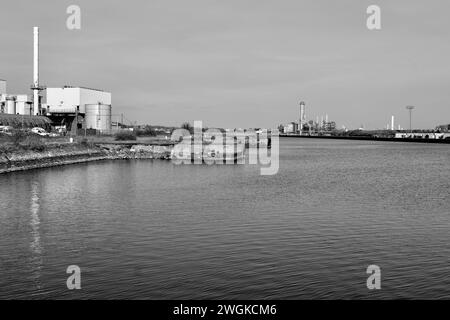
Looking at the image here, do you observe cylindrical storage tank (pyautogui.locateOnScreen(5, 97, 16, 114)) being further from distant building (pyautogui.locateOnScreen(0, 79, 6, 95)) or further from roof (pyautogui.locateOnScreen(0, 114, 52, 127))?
distant building (pyautogui.locateOnScreen(0, 79, 6, 95))

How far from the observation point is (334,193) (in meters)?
44.6

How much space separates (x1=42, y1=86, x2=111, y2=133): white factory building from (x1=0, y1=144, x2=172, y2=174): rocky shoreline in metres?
32.8

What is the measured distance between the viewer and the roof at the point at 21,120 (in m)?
106

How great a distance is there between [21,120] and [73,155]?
33.7m

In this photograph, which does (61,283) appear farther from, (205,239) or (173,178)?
(173,178)

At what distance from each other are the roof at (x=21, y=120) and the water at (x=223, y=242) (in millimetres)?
66459

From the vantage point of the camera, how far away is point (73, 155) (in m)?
83.2

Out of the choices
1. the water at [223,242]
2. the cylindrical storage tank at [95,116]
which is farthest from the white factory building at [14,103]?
the water at [223,242]

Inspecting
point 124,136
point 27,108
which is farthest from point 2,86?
point 124,136

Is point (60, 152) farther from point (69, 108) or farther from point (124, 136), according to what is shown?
point (69, 108)

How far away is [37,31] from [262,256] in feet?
362

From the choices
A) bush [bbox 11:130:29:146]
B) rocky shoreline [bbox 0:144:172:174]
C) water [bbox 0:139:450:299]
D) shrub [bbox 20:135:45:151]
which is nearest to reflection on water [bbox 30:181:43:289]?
water [bbox 0:139:450:299]

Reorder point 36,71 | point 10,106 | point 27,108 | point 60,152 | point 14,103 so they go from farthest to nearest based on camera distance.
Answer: point 27,108 < point 14,103 < point 10,106 < point 36,71 < point 60,152
